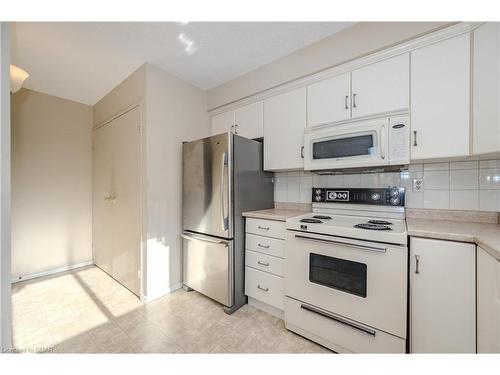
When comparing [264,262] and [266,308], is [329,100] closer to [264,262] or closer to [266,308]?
[264,262]

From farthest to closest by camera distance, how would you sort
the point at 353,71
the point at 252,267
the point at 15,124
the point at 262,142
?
the point at 15,124, the point at 262,142, the point at 252,267, the point at 353,71

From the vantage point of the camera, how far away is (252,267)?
1965 mm

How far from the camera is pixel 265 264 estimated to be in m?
1.87

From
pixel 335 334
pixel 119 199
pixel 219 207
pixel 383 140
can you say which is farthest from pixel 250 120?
pixel 335 334

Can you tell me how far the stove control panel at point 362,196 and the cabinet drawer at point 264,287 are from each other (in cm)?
85

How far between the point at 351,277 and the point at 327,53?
68.9 inches

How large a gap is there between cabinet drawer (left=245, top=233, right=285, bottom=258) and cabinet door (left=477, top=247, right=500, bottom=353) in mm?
1119

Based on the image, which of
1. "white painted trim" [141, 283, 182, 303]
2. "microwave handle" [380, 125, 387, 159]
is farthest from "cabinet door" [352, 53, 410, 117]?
"white painted trim" [141, 283, 182, 303]

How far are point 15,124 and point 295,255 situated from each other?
11.3 ft

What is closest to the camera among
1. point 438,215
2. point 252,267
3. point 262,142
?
point 438,215

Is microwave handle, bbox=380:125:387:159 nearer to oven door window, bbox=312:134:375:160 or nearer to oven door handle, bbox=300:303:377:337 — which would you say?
oven door window, bbox=312:134:375:160

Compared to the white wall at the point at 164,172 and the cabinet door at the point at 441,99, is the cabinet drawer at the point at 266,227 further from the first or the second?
the cabinet door at the point at 441,99
